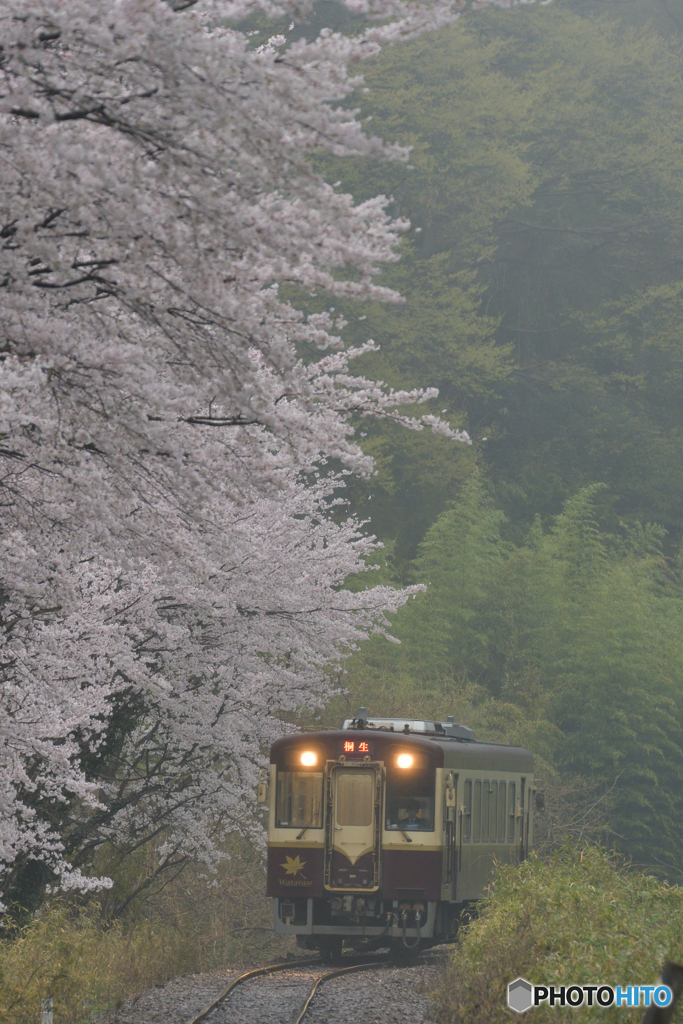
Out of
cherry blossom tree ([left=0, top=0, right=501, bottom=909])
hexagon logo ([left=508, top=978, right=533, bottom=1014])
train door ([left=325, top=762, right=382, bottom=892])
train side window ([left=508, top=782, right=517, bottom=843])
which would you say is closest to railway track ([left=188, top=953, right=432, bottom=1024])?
train door ([left=325, top=762, right=382, bottom=892])

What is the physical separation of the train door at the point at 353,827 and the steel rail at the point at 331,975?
782 mm

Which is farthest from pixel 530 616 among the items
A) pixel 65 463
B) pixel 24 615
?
pixel 65 463

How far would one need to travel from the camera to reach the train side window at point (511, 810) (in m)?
15.6

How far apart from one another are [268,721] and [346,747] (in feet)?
9.91

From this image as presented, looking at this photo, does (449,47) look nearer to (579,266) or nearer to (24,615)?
(579,266)

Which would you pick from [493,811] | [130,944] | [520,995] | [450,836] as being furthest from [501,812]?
[520,995]

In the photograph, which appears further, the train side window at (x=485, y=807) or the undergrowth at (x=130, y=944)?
the train side window at (x=485, y=807)

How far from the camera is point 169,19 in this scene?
4.65 m

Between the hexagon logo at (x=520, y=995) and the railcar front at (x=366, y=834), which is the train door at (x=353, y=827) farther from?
the hexagon logo at (x=520, y=995)

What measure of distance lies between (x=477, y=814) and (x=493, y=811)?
2.42 ft

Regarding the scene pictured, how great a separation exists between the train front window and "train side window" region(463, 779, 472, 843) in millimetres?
1625

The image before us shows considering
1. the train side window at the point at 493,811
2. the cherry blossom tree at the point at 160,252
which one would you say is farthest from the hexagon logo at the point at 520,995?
the train side window at the point at 493,811

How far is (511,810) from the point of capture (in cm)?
1577

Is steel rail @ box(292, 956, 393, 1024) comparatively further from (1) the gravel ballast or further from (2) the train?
(2) the train
